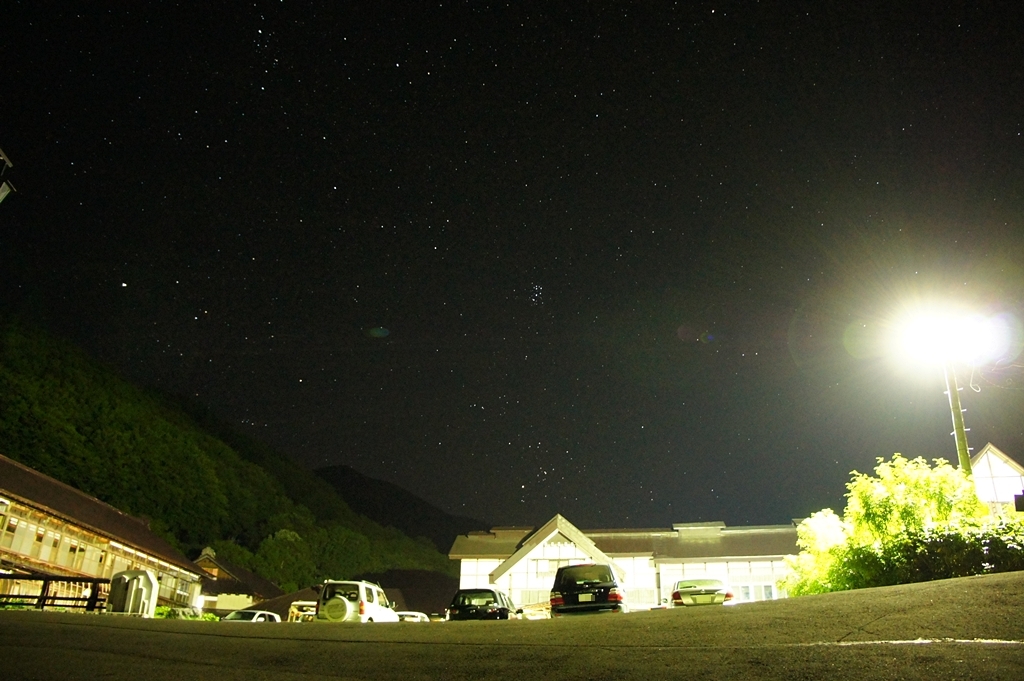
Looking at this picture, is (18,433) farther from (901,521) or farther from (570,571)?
(901,521)

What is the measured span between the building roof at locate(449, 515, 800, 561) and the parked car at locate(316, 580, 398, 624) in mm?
25968

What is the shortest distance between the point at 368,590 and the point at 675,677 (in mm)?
17001

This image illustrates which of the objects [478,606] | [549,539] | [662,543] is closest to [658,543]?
[662,543]

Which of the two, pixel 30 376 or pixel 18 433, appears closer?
pixel 18 433

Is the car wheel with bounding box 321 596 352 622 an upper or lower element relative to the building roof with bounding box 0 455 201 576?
lower

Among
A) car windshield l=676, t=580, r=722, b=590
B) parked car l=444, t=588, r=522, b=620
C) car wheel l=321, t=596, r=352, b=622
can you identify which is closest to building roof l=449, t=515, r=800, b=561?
car windshield l=676, t=580, r=722, b=590

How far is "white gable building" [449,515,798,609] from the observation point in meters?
46.5

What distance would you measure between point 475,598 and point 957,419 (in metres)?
14.1

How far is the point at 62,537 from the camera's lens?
1457 inches

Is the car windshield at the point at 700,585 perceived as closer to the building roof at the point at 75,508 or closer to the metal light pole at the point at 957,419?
the metal light pole at the point at 957,419

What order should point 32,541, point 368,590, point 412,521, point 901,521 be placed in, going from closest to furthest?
point 901,521
point 368,590
point 32,541
point 412,521

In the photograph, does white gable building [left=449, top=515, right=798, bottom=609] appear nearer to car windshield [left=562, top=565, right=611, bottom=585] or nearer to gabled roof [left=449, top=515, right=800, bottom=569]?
gabled roof [left=449, top=515, right=800, bottom=569]

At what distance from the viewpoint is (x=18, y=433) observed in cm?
5888

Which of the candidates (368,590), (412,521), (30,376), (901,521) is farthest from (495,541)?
(412,521)
